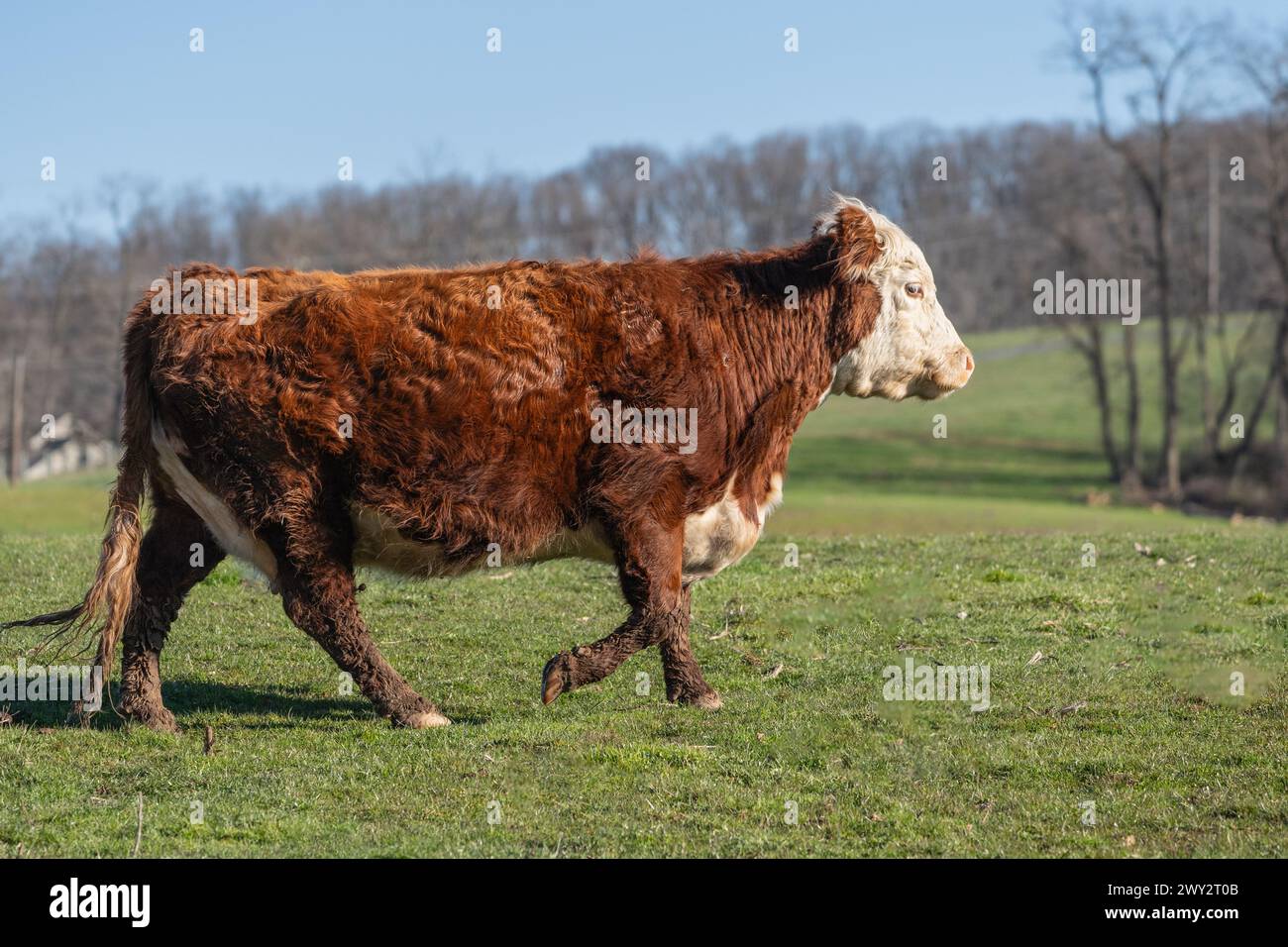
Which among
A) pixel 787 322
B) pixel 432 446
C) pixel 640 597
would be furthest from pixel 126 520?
pixel 787 322

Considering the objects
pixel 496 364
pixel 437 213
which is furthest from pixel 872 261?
pixel 437 213

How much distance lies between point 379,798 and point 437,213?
260 feet

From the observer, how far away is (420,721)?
796 centimetres

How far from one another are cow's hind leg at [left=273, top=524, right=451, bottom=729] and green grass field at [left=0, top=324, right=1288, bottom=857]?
22cm

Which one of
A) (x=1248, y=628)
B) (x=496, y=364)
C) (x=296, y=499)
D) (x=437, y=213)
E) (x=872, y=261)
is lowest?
(x=1248, y=628)

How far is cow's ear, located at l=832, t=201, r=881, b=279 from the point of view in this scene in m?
8.70

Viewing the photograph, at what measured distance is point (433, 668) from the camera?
9.50m

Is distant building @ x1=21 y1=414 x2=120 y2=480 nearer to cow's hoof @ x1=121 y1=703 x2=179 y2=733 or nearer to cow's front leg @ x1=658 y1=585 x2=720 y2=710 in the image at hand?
cow's hoof @ x1=121 y1=703 x2=179 y2=733

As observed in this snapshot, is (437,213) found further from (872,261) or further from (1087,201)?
(872,261)

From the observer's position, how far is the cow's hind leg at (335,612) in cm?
778

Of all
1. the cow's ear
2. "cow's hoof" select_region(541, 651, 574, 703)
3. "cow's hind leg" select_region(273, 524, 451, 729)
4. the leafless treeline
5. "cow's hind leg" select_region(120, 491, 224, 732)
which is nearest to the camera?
"cow's hoof" select_region(541, 651, 574, 703)

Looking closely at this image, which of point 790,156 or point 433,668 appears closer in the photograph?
point 433,668

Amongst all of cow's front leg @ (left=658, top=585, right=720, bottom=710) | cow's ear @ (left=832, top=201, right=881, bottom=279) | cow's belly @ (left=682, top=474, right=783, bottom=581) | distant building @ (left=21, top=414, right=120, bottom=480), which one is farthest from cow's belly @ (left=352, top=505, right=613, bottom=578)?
distant building @ (left=21, top=414, right=120, bottom=480)

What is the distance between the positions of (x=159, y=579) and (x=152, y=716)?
0.81 meters
